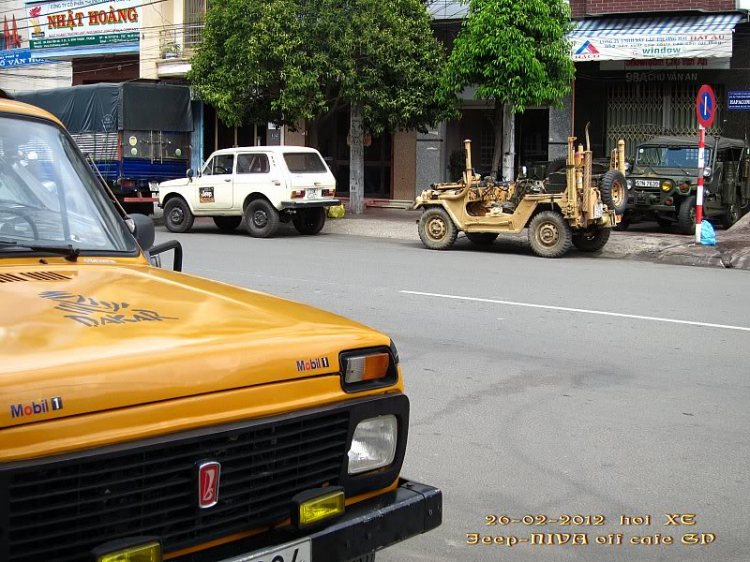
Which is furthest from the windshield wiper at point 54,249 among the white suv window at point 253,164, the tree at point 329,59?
the tree at point 329,59

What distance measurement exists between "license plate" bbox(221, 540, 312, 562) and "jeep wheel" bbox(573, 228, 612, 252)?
1431 centimetres

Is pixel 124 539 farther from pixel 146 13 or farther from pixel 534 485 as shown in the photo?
pixel 146 13

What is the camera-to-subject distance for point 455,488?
5023 millimetres

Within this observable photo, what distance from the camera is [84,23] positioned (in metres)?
31.2

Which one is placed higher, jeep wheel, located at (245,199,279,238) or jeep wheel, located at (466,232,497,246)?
jeep wheel, located at (245,199,279,238)

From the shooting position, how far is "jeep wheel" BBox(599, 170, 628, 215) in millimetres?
15727

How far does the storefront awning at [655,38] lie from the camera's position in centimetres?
2036

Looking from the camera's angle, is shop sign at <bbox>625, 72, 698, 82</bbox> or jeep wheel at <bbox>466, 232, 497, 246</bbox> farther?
shop sign at <bbox>625, 72, 698, 82</bbox>

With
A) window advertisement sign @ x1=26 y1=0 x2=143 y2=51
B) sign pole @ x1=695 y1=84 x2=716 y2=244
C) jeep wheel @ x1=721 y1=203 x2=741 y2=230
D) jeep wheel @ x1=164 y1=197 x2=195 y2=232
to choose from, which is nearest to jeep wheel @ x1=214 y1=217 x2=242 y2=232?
jeep wheel @ x1=164 y1=197 x2=195 y2=232

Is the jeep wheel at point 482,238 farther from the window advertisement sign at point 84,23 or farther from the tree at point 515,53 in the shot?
the window advertisement sign at point 84,23

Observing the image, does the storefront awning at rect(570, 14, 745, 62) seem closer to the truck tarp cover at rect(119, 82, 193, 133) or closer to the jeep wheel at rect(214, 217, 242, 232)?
the jeep wheel at rect(214, 217, 242, 232)

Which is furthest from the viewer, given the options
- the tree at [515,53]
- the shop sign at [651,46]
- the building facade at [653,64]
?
the building facade at [653,64]

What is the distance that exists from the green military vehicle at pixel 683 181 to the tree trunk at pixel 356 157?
6.44 metres

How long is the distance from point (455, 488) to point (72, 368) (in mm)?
2988
